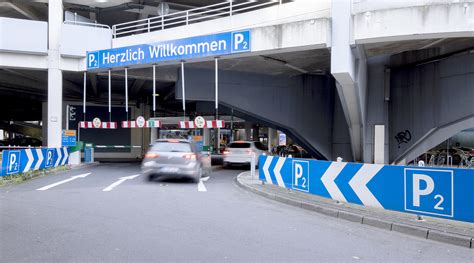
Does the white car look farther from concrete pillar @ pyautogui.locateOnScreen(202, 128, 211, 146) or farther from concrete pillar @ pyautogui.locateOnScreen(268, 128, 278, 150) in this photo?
concrete pillar @ pyautogui.locateOnScreen(268, 128, 278, 150)

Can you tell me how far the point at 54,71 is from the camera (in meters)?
19.5

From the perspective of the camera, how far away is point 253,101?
A: 70.3 feet

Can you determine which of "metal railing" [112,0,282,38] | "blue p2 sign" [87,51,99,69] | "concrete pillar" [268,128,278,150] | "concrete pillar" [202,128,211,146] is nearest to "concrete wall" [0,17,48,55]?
"blue p2 sign" [87,51,99,69]

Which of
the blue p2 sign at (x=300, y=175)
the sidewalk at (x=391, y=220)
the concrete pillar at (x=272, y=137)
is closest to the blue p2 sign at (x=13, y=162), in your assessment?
the sidewalk at (x=391, y=220)

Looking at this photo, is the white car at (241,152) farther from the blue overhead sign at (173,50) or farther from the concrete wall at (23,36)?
the concrete wall at (23,36)

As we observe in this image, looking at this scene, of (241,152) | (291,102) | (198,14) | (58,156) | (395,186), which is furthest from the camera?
(291,102)

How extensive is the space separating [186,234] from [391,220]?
3.76 meters

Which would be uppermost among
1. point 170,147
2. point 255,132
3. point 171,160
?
point 255,132

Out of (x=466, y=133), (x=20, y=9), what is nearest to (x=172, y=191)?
(x=20, y=9)

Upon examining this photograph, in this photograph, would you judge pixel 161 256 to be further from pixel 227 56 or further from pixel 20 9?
pixel 20 9

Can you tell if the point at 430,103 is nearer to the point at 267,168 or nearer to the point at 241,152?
the point at 241,152

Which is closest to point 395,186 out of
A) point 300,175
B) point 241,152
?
point 300,175

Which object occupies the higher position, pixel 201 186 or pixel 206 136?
pixel 206 136

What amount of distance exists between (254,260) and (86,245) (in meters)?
2.40
